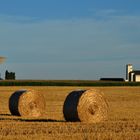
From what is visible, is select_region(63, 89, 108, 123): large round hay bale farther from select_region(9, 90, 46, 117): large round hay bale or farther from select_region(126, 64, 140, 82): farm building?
select_region(126, 64, 140, 82): farm building

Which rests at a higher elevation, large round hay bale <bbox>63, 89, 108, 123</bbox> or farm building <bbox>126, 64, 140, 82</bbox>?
farm building <bbox>126, 64, 140, 82</bbox>

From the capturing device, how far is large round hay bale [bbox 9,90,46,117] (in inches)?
1004

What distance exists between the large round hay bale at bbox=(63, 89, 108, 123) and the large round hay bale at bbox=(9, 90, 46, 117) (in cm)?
486

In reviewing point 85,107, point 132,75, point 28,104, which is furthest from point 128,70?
point 85,107

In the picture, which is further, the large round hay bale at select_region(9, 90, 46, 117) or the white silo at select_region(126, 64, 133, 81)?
the white silo at select_region(126, 64, 133, 81)


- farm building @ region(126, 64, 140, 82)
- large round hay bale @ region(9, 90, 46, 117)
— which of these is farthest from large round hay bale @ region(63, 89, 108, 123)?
farm building @ region(126, 64, 140, 82)

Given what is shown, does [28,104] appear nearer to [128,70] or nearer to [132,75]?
[132,75]

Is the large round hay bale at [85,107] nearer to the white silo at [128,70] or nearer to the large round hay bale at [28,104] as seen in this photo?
the large round hay bale at [28,104]

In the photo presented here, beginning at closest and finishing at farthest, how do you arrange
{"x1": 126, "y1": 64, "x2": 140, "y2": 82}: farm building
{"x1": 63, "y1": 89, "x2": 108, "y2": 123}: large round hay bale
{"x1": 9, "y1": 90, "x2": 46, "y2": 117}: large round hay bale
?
{"x1": 63, "y1": 89, "x2": 108, "y2": 123}: large round hay bale → {"x1": 9, "y1": 90, "x2": 46, "y2": 117}: large round hay bale → {"x1": 126, "y1": 64, "x2": 140, "y2": 82}: farm building

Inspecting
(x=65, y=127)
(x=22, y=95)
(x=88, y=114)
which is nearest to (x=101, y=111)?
(x=88, y=114)

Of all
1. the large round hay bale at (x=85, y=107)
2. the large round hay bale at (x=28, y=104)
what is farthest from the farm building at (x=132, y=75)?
the large round hay bale at (x=85, y=107)

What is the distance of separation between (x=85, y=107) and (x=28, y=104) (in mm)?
5878

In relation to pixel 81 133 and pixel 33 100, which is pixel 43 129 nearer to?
pixel 81 133

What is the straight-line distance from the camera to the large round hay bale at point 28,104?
25.5 meters
